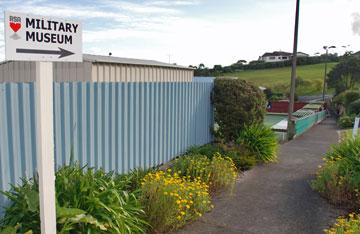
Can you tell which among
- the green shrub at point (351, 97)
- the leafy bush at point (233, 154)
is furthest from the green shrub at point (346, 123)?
the leafy bush at point (233, 154)

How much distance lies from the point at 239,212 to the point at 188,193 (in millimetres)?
1003

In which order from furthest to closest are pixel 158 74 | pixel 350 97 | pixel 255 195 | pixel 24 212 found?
pixel 350 97 < pixel 158 74 < pixel 255 195 < pixel 24 212

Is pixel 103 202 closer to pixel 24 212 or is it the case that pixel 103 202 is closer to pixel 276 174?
pixel 24 212

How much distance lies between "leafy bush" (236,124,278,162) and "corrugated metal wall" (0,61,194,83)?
4342 millimetres

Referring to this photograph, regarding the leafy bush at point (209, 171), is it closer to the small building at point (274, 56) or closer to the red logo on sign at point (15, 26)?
the red logo on sign at point (15, 26)

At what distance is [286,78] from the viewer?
6844 centimetres

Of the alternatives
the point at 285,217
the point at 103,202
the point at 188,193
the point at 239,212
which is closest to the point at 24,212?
the point at 103,202

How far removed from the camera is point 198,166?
670 cm

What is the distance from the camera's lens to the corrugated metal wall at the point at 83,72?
1023cm

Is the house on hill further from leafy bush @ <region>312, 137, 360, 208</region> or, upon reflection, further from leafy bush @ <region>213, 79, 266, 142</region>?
leafy bush @ <region>312, 137, 360, 208</region>

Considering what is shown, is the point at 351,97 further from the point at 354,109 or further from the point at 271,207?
the point at 271,207

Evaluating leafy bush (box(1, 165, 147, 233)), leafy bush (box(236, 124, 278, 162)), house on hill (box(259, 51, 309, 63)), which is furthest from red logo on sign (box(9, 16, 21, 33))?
house on hill (box(259, 51, 309, 63))

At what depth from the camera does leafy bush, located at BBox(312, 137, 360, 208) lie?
6.07 metres

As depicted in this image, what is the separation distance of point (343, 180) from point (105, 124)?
430 cm
